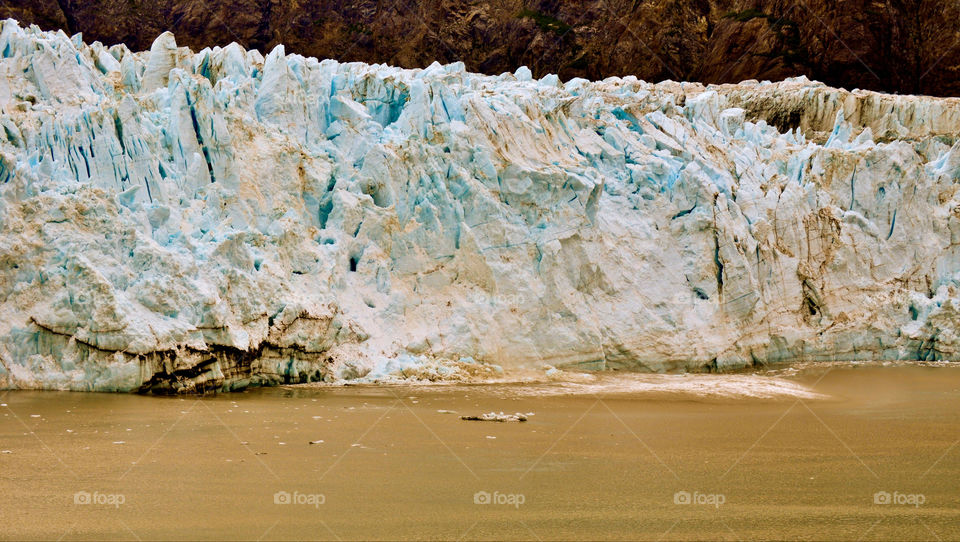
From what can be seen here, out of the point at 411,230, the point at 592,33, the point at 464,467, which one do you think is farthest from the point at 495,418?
the point at 592,33

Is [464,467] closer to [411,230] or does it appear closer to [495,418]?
[495,418]

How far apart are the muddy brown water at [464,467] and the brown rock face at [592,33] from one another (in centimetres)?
2573

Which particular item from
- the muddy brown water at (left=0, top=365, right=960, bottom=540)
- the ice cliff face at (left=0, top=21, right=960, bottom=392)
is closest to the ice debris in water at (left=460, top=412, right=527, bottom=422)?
the muddy brown water at (left=0, top=365, right=960, bottom=540)

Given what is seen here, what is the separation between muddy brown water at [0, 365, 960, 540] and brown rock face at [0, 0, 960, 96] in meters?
25.7

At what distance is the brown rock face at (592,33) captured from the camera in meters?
34.8

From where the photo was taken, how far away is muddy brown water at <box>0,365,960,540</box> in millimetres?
5832

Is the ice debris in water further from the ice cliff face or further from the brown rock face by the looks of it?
the brown rock face

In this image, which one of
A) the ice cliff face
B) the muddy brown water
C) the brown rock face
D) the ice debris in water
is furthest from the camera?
the brown rock face

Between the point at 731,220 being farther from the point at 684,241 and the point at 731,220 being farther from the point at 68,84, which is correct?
the point at 68,84

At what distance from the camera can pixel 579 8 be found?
126 ft

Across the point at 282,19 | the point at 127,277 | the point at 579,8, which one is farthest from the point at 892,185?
the point at 282,19

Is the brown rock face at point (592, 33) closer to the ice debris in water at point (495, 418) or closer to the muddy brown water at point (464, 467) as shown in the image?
the muddy brown water at point (464, 467)

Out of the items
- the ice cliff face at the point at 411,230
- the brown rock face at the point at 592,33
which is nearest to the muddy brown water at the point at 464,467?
the ice cliff face at the point at 411,230

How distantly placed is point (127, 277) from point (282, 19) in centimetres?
2889
